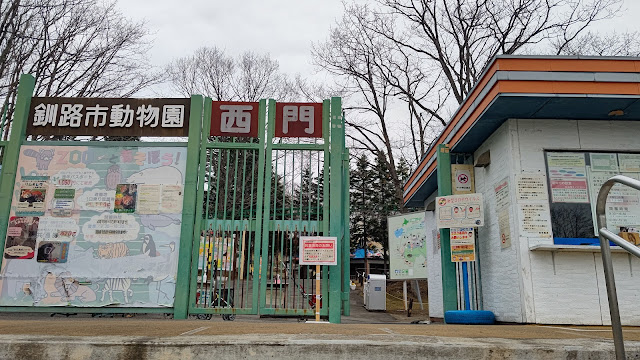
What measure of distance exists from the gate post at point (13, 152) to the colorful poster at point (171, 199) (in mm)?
2213

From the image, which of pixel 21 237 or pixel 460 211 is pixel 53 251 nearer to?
pixel 21 237

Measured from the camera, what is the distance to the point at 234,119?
684cm

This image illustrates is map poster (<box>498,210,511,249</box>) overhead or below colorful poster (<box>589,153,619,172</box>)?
below

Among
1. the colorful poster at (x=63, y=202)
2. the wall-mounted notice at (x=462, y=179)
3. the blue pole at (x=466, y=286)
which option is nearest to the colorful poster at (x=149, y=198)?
the colorful poster at (x=63, y=202)

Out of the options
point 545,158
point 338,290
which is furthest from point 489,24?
point 338,290

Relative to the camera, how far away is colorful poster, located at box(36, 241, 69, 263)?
648 centimetres

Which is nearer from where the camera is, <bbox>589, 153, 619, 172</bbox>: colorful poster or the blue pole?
<bbox>589, 153, 619, 172</bbox>: colorful poster

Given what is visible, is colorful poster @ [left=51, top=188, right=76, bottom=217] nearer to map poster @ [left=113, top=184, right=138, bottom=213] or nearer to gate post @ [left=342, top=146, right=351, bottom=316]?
map poster @ [left=113, top=184, right=138, bottom=213]

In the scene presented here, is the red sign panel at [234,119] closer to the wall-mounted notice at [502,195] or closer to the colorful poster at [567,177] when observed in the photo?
the wall-mounted notice at [502,195]

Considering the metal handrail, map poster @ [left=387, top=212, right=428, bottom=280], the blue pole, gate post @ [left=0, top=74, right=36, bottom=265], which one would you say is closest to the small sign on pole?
the blue pole

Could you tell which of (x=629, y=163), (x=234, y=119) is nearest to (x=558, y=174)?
(x=629, y=163)

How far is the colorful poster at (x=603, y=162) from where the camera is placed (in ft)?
23.1

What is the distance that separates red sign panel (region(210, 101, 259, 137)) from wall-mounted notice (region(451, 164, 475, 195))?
4.16 meters

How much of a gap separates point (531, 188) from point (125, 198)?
19.2 feet
